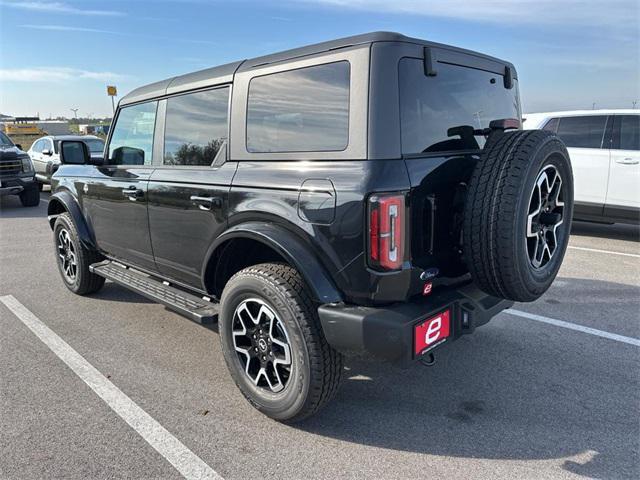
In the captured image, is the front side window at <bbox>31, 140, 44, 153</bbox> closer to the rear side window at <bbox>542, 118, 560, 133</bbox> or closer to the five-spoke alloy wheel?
the five-spoke alloy wheel

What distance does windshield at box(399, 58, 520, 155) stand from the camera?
2.52 m

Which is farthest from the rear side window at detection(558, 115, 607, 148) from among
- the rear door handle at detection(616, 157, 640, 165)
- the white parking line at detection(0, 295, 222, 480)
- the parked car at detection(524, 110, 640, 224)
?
the white parking line at detection(0, 295, 222, 480)

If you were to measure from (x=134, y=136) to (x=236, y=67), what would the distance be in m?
1.45

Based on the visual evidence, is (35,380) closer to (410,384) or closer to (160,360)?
(160,360)

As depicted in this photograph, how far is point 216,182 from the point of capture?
10.3 ft

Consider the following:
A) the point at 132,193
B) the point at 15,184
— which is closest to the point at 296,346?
the point at 132,193

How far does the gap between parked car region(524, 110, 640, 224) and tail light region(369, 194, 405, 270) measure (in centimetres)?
624

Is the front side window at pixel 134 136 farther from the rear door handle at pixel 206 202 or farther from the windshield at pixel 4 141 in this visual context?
the windshield at pixel 4 141

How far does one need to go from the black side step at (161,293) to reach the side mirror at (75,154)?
3.22 ft

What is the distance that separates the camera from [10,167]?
11.7 meters

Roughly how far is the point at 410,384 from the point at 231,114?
6.89 ft

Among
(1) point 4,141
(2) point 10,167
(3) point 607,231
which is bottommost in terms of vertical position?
(3) point 607,231

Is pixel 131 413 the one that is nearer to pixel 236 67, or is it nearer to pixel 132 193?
pixel 132 193

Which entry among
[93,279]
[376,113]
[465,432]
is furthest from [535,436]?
[93,279]
